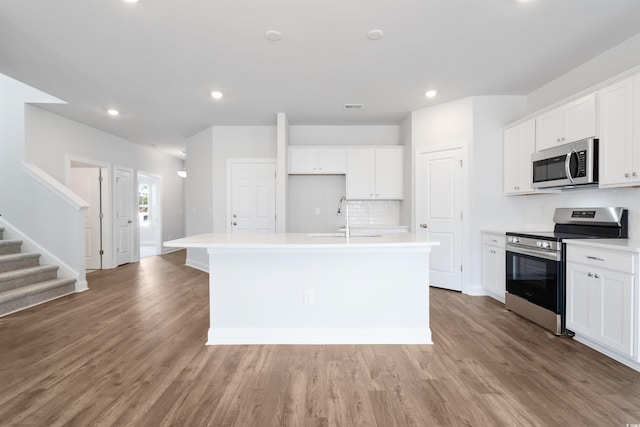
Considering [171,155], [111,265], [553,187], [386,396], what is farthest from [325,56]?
[171,155]

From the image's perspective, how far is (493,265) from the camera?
152 inches

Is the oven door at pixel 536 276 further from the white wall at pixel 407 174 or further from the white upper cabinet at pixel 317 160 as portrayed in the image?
the white upper cabinet at pixel 317 160

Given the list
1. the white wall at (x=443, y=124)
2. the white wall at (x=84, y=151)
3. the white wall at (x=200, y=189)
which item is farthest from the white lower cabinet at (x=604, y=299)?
the white wall at (x=84, y=151)

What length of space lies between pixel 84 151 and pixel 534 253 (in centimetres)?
696

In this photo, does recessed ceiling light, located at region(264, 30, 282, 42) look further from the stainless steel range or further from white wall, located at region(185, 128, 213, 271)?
white wall, located at region(185, 128, 213, 271)

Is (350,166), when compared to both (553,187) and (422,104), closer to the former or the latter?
(422,104)

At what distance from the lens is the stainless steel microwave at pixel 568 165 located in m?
2.81

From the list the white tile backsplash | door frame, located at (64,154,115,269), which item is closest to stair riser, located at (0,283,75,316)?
door frame, located at (64,154,115,269)

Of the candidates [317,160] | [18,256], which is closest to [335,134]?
[317,160]

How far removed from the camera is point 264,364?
2.34 metres

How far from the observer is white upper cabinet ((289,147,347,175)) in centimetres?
523

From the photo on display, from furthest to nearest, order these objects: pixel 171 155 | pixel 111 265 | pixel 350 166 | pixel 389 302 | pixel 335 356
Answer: pixel 171 155
pixel 111 265
pixel 350 166
pixel 389 302
pixel 335 356

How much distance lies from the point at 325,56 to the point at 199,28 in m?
1.16

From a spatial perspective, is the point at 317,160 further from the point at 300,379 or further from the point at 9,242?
the point at 9,242
